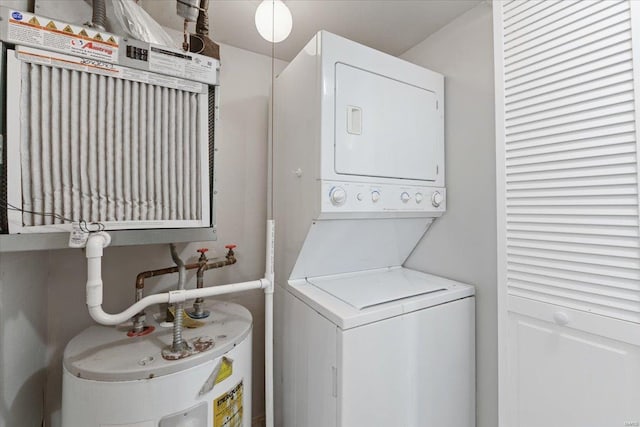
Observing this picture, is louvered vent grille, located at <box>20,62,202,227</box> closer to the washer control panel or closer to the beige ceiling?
the washer control panel

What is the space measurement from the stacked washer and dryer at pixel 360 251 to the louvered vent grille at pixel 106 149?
62 cm

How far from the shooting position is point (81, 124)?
104 centimetres

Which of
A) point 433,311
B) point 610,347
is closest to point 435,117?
point 433,311

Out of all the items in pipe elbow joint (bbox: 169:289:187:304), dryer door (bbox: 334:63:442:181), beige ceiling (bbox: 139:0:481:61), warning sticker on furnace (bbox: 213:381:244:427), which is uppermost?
beige ceiling (bbox: 139:0:481:61)

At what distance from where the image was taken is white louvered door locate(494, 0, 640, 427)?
3.22ft

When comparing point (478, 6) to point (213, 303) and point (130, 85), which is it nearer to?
point (130, 85)

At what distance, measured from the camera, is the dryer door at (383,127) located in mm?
1477

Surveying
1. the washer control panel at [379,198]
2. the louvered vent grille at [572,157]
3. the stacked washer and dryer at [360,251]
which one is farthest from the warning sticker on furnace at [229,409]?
the louvered vent grille at [572,157]

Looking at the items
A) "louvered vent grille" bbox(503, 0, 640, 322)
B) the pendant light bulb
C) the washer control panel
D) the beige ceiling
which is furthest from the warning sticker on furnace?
the beige ceiling

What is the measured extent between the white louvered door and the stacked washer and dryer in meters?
0.37

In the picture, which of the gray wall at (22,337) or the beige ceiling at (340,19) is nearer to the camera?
the gray wall at (22,337)

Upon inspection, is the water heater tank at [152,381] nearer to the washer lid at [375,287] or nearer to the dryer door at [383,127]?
the washer lid at [375,287]

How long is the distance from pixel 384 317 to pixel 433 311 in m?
0.36

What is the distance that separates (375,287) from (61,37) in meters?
1.79
